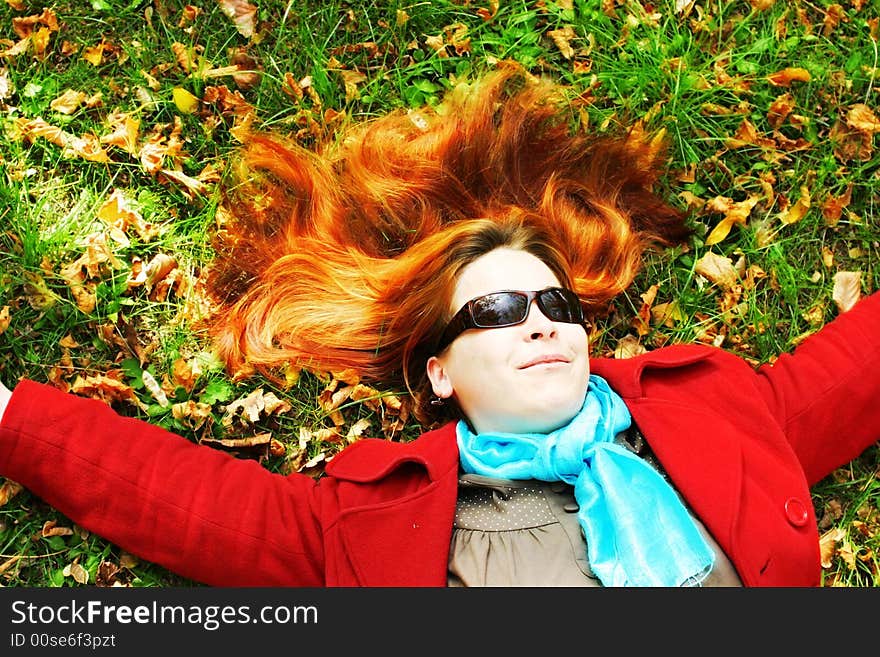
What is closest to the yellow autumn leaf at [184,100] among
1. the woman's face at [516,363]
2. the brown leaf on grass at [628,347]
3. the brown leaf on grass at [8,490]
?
the woman's face at [516,363]

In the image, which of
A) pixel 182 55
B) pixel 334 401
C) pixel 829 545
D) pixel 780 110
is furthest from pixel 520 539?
pixel 182 55

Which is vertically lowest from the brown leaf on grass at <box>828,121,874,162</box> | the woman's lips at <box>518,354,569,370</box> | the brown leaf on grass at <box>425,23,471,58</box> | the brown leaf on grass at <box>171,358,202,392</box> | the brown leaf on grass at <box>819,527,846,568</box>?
the brown leaf on grass at <box>819,527,846,568</box>

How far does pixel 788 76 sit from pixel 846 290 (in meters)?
1.28

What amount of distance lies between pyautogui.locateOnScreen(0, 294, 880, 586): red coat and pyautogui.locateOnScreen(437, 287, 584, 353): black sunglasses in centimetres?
52

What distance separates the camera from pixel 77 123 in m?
4.64

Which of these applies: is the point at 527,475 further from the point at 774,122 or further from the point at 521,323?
the point at 774,122

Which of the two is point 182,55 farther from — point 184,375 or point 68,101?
point 184,375

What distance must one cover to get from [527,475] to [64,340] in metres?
2.42

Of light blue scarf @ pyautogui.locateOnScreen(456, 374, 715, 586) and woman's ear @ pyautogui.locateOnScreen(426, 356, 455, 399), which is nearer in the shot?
light blue scarf @ pyautogui.locateOnScreen(456, 374, 715, 586)

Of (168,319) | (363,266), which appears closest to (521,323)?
(363,266)

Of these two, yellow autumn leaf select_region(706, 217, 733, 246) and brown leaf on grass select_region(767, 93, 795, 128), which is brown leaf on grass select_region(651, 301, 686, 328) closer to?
yellow autumn leaf select_region(706, 217, 733, 246)

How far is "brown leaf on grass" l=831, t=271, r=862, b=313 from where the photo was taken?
484 centimetres

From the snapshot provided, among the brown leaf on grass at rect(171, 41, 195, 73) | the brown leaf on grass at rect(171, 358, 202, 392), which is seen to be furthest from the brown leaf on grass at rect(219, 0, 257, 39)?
the brown leaf on grass at rect(171, 358, 202, 392)

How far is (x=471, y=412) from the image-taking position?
13.1 feet
